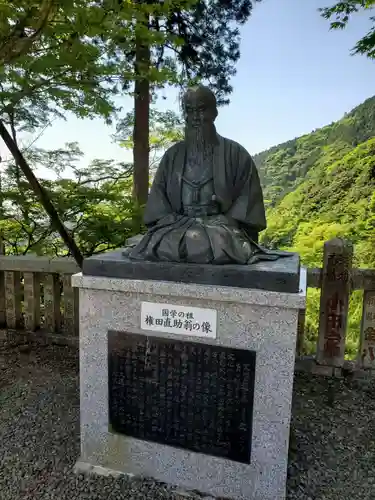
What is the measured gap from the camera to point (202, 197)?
246 cm

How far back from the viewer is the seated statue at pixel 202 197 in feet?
7.57

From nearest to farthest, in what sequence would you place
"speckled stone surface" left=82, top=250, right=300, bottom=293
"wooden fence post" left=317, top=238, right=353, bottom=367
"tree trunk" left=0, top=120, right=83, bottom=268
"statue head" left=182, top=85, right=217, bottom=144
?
"speckled stone surface" left=82, top=250, right=300, bottom=293 → "statue head" left=182, top=85, right=217, bottom=144 → "wooden fence post" left=317, top=238, right=353, bottom=367 → "tree trunk" left=0, top=120, right=83, bottom=268

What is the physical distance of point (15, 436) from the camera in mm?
2949

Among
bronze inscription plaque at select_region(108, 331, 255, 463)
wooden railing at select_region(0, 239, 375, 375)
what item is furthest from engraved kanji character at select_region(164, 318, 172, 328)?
wooden railing at select_region(0, 239, 375, 375)

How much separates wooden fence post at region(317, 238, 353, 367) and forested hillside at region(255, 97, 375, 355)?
1.97 m

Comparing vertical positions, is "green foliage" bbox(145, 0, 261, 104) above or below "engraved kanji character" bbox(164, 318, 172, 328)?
above

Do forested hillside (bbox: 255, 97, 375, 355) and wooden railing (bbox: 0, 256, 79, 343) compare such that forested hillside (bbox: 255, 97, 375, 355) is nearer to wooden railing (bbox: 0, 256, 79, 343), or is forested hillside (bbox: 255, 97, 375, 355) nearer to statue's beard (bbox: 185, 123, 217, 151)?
wooden railing (bbox: 0, 256, 79, 343)

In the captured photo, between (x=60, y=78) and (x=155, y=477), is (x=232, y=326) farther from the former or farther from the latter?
(x=60, y=78)

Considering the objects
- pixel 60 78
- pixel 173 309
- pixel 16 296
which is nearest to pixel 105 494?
pixel 173 309

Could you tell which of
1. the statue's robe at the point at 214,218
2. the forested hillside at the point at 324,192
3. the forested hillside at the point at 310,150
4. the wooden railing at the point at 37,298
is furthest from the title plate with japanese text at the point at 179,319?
the forested hillside at the point at 310,150

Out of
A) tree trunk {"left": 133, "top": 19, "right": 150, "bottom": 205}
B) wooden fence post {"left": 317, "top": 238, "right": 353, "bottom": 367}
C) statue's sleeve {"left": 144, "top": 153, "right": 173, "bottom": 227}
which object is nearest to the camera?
statue's sleeve {"left": 144, "top": 153, "right": 173, "bottom": 227}

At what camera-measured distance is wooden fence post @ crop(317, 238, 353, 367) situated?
376cm

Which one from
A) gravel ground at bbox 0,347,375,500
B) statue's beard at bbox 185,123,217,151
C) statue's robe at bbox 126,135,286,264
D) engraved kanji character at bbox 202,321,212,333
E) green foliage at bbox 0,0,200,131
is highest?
green foliage at bbox 0,0,200,131

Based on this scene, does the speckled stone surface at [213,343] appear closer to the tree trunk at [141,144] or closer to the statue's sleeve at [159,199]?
the statue's sleeve at [159,199]
